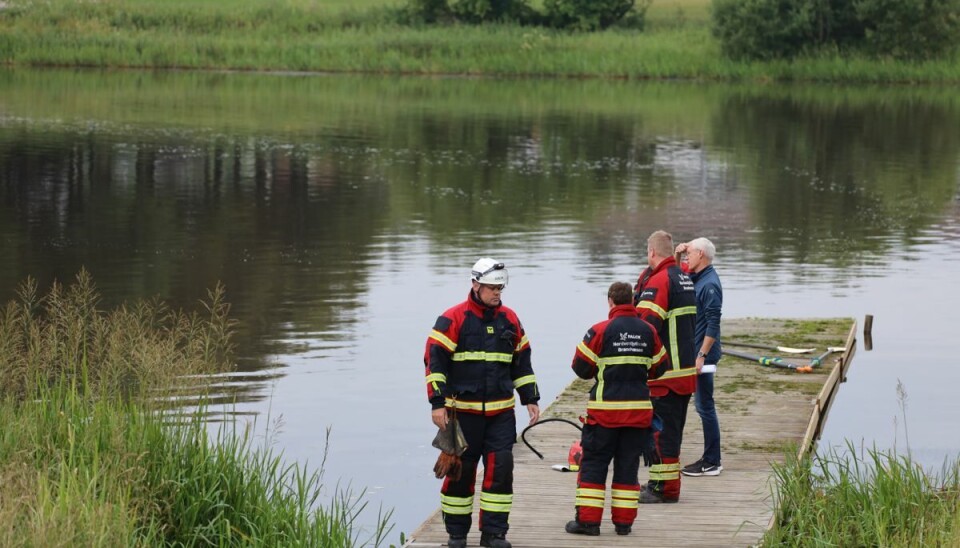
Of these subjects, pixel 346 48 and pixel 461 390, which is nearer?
pixel 461 390

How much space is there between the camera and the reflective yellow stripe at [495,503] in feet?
30.6

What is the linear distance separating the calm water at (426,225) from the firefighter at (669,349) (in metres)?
2.23

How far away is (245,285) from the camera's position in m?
20.9

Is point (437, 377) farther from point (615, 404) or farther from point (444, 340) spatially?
point (615, 404)

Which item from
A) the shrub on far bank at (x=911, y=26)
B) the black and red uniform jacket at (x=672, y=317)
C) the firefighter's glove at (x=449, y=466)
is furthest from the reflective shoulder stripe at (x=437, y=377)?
the shrub on far bank at (x=911, y=26)

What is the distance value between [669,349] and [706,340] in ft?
1.99

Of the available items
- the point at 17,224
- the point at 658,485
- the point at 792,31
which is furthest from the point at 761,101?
the point at 658,485

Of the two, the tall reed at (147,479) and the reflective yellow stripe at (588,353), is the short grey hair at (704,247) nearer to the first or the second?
the reflective yellow stripe at (588,353)

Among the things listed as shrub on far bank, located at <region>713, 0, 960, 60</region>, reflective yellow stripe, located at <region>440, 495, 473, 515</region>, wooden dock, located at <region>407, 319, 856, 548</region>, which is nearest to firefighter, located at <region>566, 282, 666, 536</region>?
wooden dock, located at <region>407, 319, 856, 548</region>

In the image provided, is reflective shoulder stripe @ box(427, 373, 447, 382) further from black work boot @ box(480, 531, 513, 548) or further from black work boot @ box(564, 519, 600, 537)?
black work boot @ box(564, 519, 600, 537)

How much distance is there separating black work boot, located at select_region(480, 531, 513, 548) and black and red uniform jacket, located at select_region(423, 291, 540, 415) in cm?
72

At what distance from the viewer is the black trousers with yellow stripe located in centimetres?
936

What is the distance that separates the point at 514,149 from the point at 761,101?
2150 centimetres

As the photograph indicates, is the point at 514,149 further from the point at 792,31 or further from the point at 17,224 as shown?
the point at 792,31
